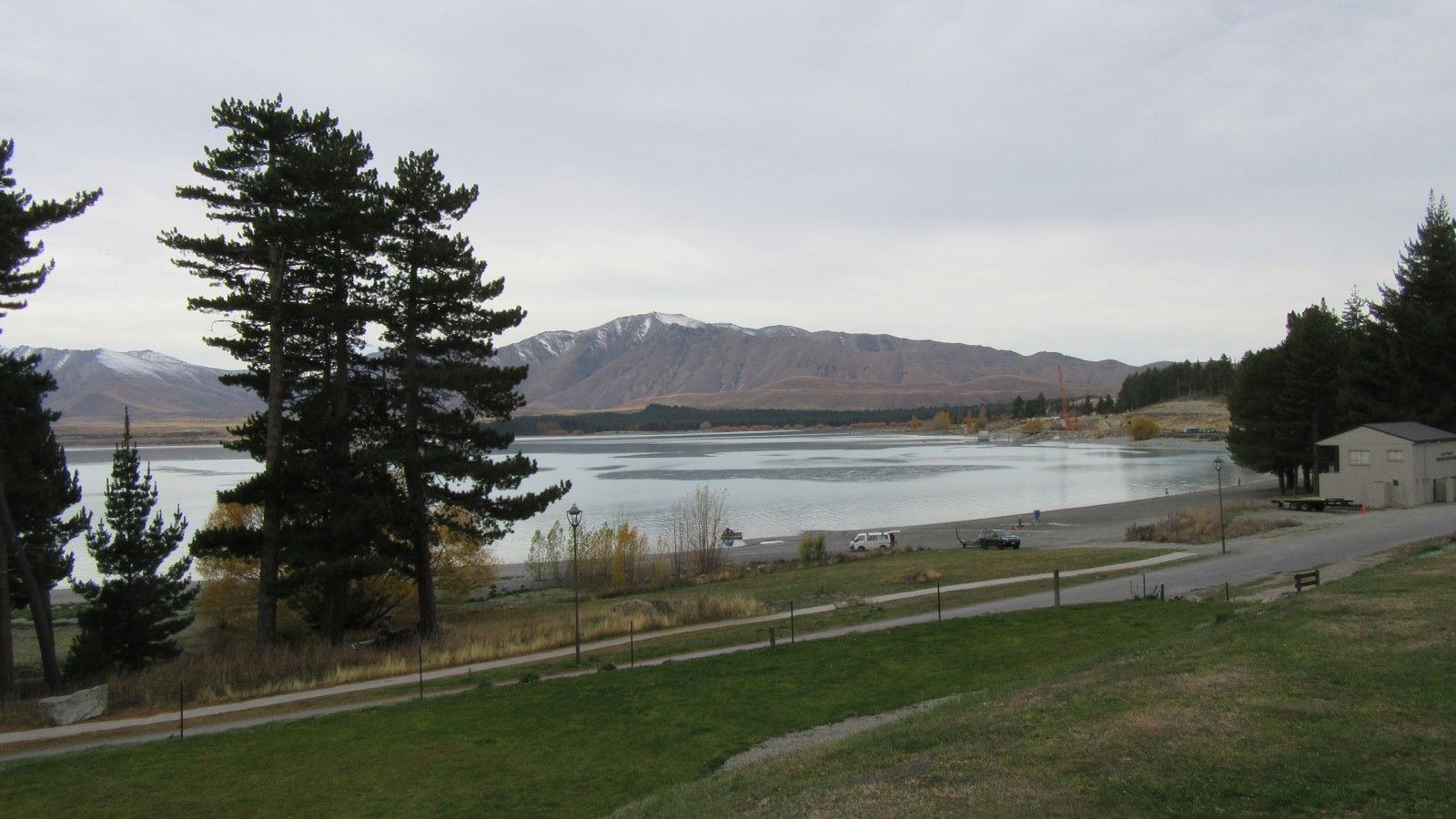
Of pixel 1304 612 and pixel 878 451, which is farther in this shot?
pixel 878 451

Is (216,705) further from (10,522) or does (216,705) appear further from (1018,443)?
(1018,443)

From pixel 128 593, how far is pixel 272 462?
6.34 m

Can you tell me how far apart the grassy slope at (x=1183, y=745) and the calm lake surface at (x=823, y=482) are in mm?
44727

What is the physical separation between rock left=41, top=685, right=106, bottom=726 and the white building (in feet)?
163

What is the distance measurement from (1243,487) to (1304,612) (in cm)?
6306

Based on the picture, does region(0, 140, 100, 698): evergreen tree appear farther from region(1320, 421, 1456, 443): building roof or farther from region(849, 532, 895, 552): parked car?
region(1320, 421, 1456, 443): building roof

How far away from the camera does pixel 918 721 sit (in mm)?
10414

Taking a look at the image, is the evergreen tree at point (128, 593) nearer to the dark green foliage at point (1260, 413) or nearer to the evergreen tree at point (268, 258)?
the evergreen tree at point (268, 258)

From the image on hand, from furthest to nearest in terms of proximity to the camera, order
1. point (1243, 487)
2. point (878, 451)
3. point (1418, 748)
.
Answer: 1. point (878, 451)
2. point (1243, 487)
3. point (1418, 748)

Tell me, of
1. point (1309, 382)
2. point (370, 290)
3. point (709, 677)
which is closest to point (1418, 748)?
point (709, 677)

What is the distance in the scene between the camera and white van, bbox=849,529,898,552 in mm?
44188

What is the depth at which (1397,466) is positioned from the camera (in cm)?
4194

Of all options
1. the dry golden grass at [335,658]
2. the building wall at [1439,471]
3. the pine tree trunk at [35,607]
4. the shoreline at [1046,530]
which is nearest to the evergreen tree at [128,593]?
the dry golden grass at [335,658]

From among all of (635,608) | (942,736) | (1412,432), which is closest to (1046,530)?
(1412,432)
